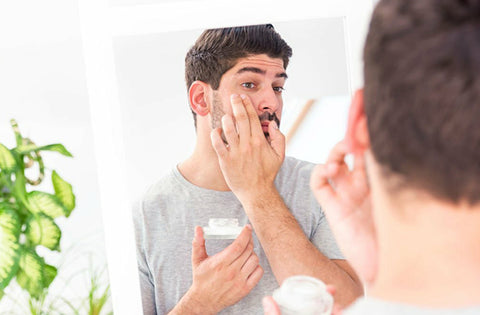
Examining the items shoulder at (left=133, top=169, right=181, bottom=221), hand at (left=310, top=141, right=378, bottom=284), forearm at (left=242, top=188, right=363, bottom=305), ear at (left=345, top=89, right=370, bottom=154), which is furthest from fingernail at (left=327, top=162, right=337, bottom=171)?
shoulder at (left=133, top=169, right=181, bottom=221)

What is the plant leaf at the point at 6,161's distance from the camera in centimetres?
151

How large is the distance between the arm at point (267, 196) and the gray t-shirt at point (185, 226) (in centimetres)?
2

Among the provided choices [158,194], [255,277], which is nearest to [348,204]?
[255,277]

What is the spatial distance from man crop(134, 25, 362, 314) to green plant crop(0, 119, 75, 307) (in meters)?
0.41

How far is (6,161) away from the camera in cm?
152

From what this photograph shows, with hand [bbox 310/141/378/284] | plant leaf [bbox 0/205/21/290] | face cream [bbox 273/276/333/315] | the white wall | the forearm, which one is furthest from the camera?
the white wall

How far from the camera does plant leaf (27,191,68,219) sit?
1.52 meters

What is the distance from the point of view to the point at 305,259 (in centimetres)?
116

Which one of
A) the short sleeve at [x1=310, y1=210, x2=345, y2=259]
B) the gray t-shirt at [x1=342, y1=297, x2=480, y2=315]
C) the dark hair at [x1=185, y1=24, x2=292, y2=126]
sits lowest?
the short sleeve at [x1=310, y1=210, x2=345, y2=259]

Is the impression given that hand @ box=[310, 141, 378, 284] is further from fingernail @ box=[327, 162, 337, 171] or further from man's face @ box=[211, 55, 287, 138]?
man's face @ box=[211, 55, 287, 138]

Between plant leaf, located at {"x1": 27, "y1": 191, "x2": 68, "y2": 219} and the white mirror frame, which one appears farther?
plant leaf, located at {"x1": 27, "y1": 191, "x2": 68, "y2": 219}

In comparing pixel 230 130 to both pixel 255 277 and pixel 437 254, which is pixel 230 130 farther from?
pixel 437 254

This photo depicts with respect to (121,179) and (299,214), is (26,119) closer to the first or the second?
(121,179)

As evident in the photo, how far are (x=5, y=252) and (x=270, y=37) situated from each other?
86 centimetres
